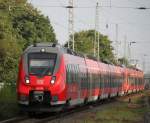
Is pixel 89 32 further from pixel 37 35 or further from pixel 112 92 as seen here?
pixel 112 92

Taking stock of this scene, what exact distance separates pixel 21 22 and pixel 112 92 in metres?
41.6

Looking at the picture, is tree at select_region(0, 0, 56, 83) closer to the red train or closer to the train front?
the red train

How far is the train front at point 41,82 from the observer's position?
28.8 metres

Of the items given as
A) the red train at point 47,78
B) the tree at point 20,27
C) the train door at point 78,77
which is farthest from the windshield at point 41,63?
the tree at point 20,27

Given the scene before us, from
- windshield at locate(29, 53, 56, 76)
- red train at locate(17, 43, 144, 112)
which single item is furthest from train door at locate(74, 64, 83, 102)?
windshield at locate(29, 53, 56, 76)

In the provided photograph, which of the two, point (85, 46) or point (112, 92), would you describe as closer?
point (112, 92)

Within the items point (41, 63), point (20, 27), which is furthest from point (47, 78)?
point (20, 27)

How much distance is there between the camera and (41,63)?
2939cm

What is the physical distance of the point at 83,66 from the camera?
36.6 meters

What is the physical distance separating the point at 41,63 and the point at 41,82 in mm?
963

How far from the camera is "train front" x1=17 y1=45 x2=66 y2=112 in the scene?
2877 centimetres

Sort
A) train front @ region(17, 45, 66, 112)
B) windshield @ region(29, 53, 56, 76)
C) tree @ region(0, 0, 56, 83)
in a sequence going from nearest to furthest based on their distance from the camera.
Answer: train front @ region(17, 45, 66, 112)
windshield @ region(29, 53, 56, 76)
tree @ region(0, 0, 56, 83)

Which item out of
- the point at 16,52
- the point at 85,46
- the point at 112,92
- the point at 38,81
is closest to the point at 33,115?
the point at 38,81

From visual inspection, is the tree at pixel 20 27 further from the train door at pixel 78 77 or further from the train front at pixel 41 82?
the train front at pixel 41 82
